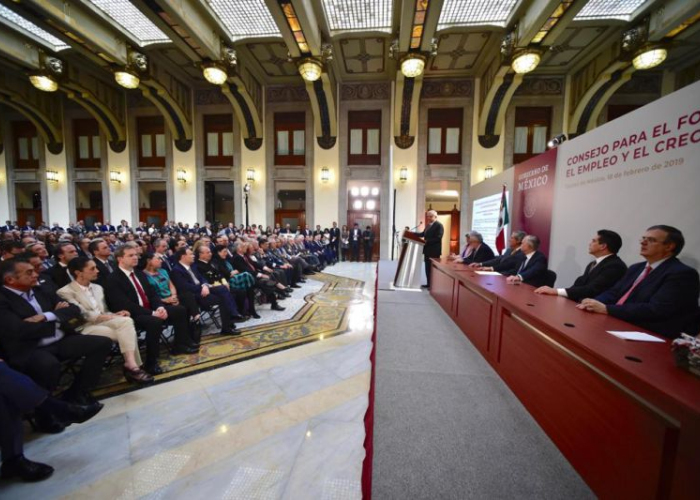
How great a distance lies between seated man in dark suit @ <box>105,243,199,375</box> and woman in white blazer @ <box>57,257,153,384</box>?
135mm

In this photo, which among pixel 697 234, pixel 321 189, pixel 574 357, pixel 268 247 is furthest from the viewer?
pixel 321 189

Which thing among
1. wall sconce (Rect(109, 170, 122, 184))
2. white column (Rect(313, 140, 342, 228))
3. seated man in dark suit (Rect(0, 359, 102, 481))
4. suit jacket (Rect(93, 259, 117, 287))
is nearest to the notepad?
seated man in dark suit (Rect(0, 359, 102, 481))

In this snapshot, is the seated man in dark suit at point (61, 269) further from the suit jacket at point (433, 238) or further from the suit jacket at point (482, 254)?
the suit jacket at point (482, 254)

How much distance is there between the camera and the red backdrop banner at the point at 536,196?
459 centimetres

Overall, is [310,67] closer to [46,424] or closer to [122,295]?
[122,295]

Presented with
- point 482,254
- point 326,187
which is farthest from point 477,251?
point 326,187

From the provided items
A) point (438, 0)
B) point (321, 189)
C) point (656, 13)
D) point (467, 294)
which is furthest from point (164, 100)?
point (656, 13)

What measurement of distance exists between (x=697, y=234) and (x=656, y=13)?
7.55 metres

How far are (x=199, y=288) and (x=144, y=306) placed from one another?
0.65 m

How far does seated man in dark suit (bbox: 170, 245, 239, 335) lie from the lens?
10.5 feet

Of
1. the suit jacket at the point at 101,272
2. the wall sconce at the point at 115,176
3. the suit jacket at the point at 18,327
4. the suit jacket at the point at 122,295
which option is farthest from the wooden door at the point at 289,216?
the suit jacket at the point at 18,327

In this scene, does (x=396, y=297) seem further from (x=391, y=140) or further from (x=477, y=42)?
(x=477, y=42)

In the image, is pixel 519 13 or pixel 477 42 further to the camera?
pixel 477 42

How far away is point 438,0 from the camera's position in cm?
569
